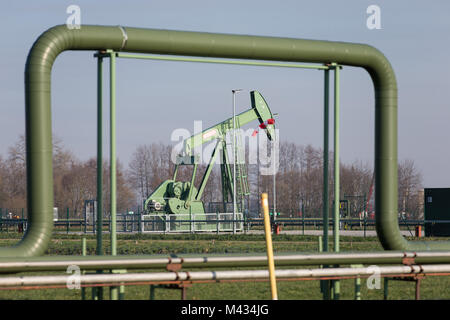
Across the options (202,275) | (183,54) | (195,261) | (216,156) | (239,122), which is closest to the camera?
(202,275)

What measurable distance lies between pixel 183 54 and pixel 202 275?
11.1 ft

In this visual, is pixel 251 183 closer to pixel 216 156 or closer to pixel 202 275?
pixel 216 156

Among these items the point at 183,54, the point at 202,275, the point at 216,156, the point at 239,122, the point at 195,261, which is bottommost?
the point at 202,275

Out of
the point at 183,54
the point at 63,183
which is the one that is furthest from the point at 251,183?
the point at 183,54

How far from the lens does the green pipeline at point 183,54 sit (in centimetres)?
977

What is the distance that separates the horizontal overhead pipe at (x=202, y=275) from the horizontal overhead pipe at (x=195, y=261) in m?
0.22

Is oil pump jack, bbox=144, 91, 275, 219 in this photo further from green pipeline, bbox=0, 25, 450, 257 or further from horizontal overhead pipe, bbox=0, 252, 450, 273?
horizontal overhead pipe, bbox=0, 252, 450, 273

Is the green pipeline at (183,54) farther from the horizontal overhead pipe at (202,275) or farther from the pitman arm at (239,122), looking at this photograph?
the pitman arm at (239,122)

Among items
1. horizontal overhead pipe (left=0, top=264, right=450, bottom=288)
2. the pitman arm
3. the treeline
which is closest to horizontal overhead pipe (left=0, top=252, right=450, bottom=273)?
horizontal overhead pipe (left=0, top=264, right=450, bottom=288)

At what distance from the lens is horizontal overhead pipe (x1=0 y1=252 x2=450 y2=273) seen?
29.6 ft

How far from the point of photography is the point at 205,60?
1048cm

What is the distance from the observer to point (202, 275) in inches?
358

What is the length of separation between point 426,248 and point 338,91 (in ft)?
9.62
